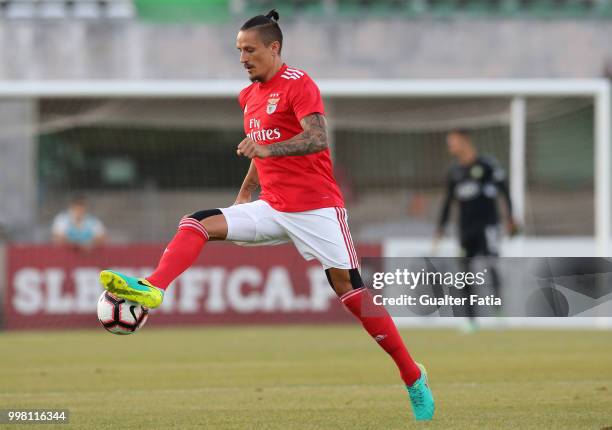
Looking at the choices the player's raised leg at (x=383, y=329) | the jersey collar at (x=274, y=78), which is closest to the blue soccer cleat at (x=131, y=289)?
the player's raised leg at (x=383, y=329)

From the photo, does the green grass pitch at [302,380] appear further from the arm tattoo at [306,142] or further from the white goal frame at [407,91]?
Result: the white goal frame at [407,91]

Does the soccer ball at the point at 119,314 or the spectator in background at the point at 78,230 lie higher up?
the soccer ball at the point at 119,314

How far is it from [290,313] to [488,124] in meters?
4.57

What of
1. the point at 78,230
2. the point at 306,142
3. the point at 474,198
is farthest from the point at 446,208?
the point at 306,142

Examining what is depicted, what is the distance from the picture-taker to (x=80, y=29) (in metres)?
22.2

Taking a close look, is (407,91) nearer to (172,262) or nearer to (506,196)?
(506,196)

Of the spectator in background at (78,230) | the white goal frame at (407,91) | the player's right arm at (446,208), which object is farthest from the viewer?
the white goal frame at (407,91)

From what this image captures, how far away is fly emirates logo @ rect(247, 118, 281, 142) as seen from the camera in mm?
7160

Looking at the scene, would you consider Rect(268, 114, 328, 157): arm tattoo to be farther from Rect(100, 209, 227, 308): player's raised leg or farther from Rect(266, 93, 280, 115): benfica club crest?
Rect(100, 209, 227, 308): player's raised leg

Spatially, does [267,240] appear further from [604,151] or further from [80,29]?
[80,29]

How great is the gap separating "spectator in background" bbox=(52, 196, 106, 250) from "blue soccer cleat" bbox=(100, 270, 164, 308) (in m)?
11.8

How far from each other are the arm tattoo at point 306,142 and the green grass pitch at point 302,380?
1.48 m

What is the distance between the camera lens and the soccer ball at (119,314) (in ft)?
21.4

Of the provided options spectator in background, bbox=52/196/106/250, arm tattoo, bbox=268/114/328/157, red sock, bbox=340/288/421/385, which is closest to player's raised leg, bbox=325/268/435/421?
red sock, bbox=340/288/421/385
